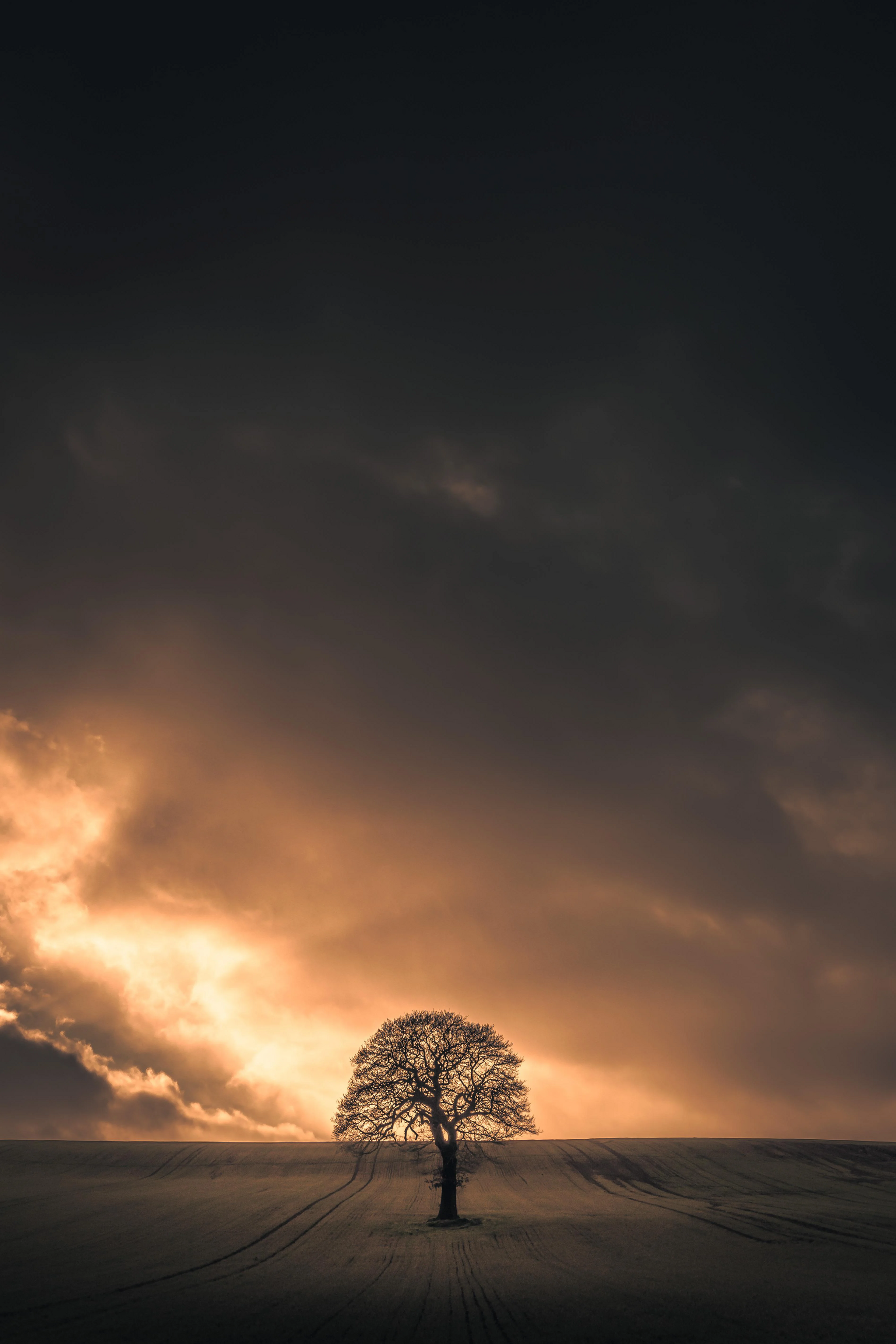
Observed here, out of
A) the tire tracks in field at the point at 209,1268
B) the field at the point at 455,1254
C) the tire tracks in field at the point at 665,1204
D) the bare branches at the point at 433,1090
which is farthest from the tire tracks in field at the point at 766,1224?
the tire tracks in field at the point at 209,1268

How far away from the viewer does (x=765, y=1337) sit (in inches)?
719

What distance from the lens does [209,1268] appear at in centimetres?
2909

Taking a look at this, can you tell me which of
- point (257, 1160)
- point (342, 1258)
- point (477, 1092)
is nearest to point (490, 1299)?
point (342, 1258)

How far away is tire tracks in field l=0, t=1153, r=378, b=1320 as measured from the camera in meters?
22.6

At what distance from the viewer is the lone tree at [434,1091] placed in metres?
41.6

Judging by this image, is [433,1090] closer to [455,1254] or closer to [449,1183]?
[449,1183]

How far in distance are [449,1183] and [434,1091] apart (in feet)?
15.6

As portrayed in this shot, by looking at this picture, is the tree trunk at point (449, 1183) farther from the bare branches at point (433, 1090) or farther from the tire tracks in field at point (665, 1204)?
the tire tracks in field at point (665, 1204)

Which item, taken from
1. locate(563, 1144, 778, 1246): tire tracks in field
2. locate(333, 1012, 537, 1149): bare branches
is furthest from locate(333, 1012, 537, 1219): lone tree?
locate(563, 1144, 778, 1246): tire tracks in field

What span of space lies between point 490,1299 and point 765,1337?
8552 mm

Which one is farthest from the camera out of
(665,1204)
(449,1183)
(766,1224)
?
(665,1204)

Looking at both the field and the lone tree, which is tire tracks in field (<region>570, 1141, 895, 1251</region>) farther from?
the lone tree

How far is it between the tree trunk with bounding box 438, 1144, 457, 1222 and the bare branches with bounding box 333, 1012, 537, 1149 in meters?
0.50

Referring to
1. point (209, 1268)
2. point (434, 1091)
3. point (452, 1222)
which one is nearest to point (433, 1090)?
point (434, 1091)
